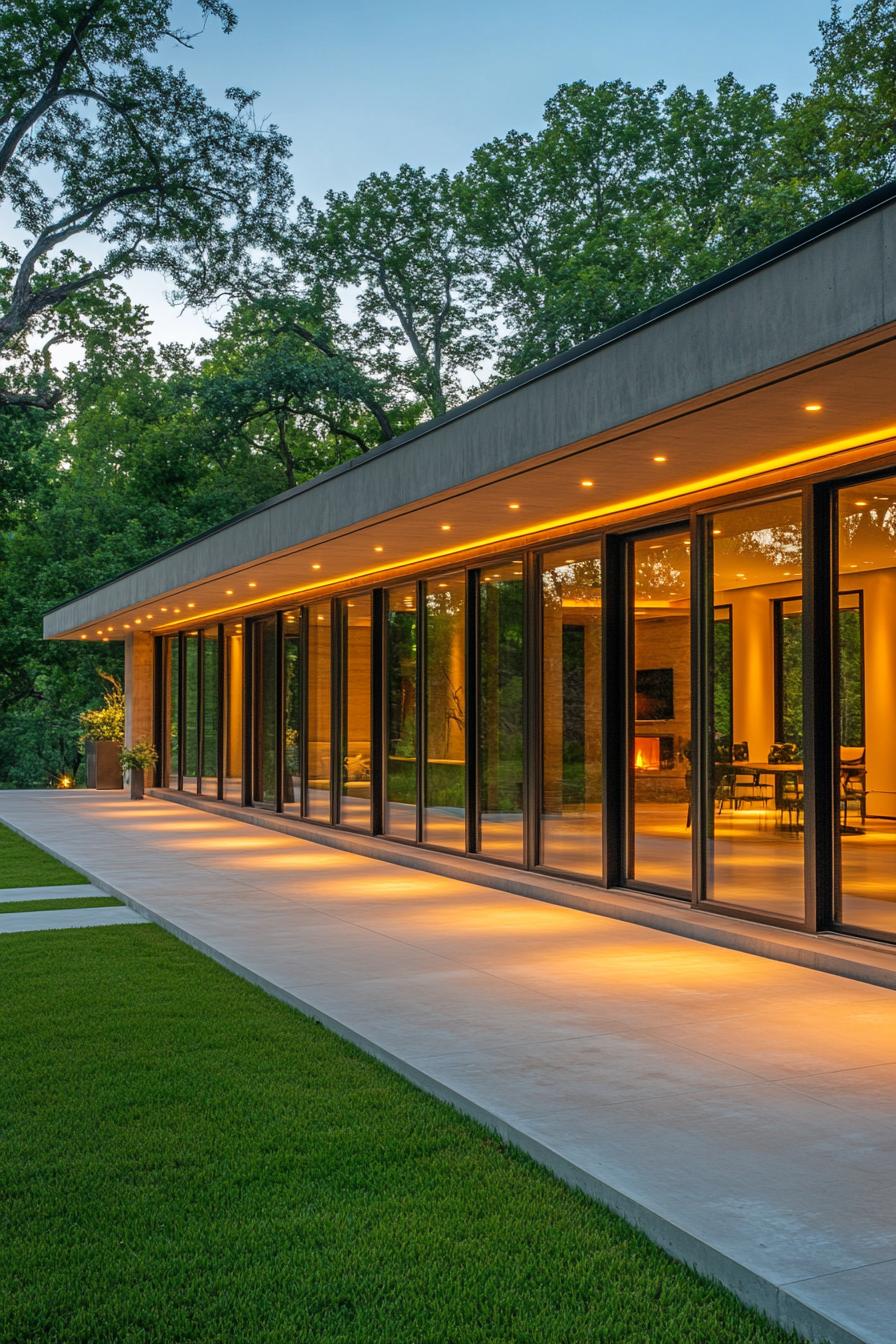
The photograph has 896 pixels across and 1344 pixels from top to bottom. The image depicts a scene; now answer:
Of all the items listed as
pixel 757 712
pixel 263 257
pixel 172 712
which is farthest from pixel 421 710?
pixel 263 257

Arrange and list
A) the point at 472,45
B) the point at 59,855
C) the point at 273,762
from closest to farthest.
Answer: the point at 59,855, the point at 273,762, the point at 472,45

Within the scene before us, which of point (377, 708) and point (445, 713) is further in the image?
point (377, 708)

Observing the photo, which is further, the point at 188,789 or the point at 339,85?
the point at 339,85

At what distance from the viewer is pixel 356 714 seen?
1538cm

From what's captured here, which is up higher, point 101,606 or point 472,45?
point 472,45

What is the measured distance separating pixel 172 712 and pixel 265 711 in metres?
6.39

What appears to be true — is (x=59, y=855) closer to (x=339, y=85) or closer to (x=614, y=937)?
(x=614, y=937)

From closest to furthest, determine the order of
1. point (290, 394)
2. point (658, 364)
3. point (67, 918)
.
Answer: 1. point (658, 364)
2. point (67, 918)
3. point (290, 394)

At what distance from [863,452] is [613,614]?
9.85 ft

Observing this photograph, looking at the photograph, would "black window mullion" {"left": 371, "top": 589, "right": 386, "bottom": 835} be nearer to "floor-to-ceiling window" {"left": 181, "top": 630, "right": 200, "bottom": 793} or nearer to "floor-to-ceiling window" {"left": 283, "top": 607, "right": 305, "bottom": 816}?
"floor-to-ceiling window" {"left": 283, "top": 607, "right": 305, "bottom": 816}

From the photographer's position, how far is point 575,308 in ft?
92.7

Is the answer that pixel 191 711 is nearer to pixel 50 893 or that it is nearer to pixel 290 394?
pixel 290 394

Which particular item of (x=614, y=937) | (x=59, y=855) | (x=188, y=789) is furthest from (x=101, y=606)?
(x=614, y=937)

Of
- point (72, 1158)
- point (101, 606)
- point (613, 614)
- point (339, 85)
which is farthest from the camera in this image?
point (339, 85)
